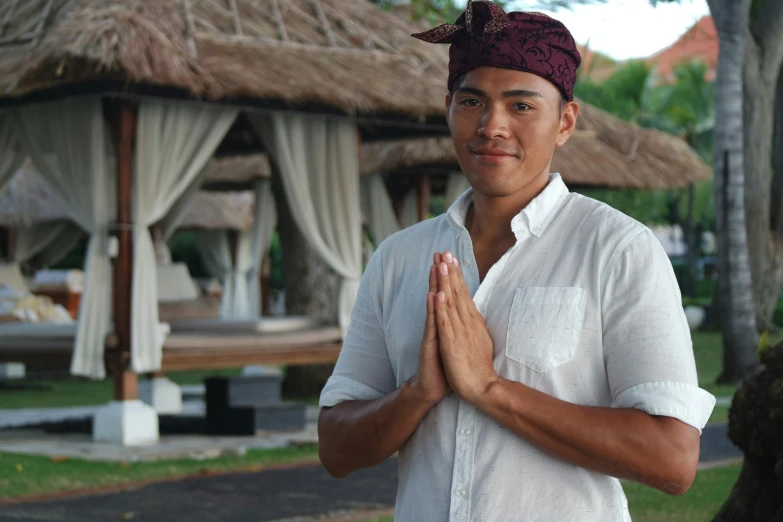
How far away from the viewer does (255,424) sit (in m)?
9.63

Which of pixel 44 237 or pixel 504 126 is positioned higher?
pixel 504 126

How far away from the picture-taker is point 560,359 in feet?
5.93

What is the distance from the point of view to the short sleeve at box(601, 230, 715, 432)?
5.76ft

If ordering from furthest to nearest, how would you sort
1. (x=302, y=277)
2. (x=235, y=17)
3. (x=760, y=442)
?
1. (x=302, y=277)
2. (x=235, y=17)
3. (x=760, y=442)

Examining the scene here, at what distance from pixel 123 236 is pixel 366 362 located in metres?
7.47

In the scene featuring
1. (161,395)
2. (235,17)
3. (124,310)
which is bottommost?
(161,395)

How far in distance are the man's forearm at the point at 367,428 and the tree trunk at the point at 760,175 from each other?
11.5m

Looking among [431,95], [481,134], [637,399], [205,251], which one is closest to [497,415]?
[637,399]

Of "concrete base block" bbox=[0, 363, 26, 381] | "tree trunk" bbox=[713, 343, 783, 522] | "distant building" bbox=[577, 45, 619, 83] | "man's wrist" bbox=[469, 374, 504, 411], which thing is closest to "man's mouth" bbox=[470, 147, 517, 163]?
"man's wrist" bbox=[469, 374, 504, 411]

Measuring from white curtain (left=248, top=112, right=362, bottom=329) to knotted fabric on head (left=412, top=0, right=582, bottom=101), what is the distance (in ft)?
28.0

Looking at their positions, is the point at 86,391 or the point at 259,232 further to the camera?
the point at 259,232

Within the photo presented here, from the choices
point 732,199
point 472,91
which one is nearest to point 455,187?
point 732,199

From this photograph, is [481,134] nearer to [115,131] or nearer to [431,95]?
[115,131]

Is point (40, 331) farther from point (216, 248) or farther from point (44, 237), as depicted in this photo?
point (216, 248)
